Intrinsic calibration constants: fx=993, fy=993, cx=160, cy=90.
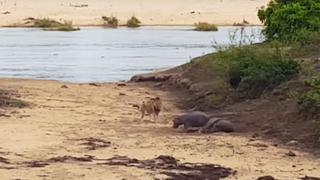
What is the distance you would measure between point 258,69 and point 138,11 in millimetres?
45304

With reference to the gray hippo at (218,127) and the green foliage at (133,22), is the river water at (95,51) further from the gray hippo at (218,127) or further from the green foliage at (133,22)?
the gray hippo at (218,127)

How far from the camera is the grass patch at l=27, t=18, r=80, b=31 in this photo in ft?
177

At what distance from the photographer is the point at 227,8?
218 ft

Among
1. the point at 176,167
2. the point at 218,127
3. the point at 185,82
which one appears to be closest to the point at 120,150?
the point at 176,167

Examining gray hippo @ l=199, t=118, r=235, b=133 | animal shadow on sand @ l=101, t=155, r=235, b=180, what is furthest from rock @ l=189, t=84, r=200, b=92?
animal shadow on sand @ l=101, t=155, r=235, b=180

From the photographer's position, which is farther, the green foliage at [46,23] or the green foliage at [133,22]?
the green foliage at [133,22]

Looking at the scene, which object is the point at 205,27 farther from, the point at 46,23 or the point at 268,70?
the point at 268,70

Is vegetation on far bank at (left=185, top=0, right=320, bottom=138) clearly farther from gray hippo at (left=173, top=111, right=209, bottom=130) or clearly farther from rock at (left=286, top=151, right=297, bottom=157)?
gray hippo at (left=173, top=111, right=209, bottom=130)

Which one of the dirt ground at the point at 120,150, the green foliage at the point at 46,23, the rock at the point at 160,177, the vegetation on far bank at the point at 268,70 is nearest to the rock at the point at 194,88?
the vegetation on far bank at the point at 268,70

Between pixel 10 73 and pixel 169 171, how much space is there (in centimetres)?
1710

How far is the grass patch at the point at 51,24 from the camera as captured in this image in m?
53.8

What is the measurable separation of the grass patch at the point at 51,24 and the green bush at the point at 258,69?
3344cm

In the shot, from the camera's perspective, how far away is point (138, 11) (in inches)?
2537

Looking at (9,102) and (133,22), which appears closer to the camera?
(9,102)
